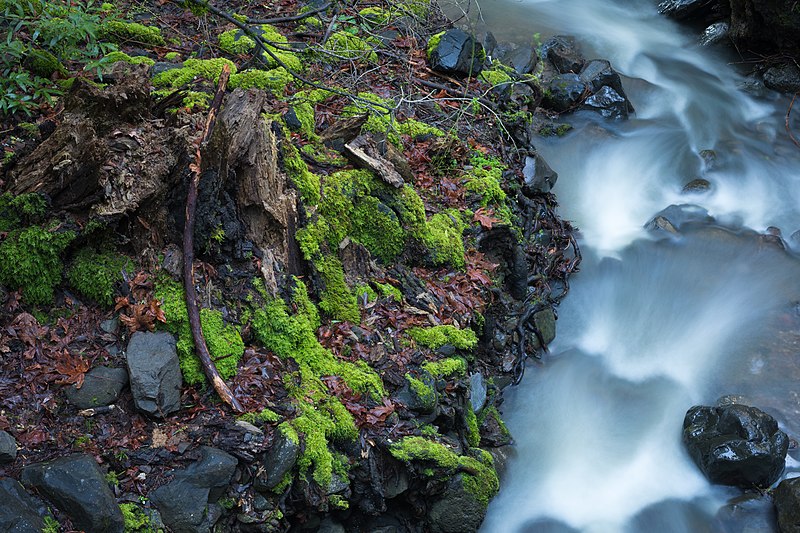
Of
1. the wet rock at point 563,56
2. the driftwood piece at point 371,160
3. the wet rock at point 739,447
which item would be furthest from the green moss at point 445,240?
the wet rock at point 563,56

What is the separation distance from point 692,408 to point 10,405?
20.4 feet

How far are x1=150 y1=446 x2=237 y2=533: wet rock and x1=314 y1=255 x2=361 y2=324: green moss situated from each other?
1587 millimetres

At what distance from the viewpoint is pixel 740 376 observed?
7.55m

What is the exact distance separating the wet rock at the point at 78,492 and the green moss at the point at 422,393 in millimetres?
2316

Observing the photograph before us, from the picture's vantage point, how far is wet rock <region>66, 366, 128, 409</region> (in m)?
4.47

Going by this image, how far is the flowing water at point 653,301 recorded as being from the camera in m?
6.57

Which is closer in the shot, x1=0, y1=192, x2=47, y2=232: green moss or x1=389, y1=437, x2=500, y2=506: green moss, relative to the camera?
x1=0, y1=192, x2=47, y2=232: green moss

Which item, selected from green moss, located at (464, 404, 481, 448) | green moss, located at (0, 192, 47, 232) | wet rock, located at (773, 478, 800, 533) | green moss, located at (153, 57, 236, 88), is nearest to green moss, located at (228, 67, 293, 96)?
green moss, located at (153, 57, 236, 88)

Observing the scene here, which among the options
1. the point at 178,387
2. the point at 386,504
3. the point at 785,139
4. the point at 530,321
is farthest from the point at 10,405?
the point at 785,139

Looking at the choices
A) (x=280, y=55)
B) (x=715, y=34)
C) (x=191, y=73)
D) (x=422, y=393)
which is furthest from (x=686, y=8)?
(x=422, y=393)

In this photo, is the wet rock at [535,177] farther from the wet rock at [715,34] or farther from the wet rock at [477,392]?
the wet rock at [715,34]

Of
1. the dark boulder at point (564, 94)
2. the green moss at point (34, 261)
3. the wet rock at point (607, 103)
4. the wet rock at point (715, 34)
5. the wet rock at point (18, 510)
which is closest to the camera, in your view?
the wet rock at point (18, 510)

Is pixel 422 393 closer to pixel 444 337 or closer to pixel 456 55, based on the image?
pixel 444 337

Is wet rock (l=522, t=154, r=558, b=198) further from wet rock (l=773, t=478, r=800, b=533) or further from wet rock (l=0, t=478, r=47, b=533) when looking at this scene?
wet rock (l=0, t=478, r=47, b=533)
